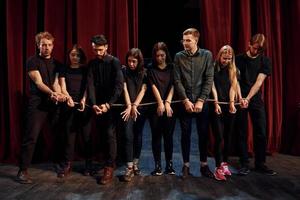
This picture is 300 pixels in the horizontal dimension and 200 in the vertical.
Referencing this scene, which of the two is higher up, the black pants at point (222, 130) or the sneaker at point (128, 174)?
the black pants at point (222, 130)

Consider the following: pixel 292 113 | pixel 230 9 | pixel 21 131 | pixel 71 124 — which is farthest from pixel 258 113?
pixel 21 131

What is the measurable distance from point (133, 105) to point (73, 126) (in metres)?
0.63

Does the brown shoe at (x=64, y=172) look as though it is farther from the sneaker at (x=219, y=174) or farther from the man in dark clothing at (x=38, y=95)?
the sneaker at (x=219, y=174)

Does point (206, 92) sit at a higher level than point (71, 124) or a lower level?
higher

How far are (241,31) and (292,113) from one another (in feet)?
3.96

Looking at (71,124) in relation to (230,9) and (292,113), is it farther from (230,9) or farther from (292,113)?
(292,113)

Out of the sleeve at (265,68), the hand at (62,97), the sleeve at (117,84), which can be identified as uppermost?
the sleeve at (265,68)

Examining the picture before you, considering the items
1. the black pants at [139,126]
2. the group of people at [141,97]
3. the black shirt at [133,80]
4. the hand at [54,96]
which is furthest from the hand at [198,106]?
the hand at [54,96]

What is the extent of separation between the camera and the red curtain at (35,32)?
13.6 feet

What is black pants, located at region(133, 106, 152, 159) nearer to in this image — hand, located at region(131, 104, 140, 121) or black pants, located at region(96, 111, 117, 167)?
hand, located at region(131, 104, 140, 121)

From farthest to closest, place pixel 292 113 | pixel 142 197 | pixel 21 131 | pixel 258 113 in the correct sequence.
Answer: pixel 292 113
pixel 21 131
pixel 258 113
pixel 142 197

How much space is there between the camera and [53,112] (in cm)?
362

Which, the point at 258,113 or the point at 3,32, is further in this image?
the point at 3,32

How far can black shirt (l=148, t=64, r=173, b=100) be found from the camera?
139 inches
